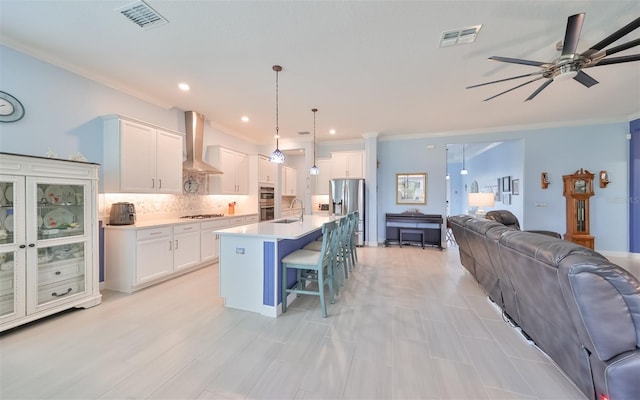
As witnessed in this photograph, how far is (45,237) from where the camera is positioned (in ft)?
8.24

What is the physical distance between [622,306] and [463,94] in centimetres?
350

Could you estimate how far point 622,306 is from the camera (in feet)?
3.92

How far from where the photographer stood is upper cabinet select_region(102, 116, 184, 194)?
334cm

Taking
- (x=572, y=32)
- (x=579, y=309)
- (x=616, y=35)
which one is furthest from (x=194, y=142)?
(x=616, y=35)

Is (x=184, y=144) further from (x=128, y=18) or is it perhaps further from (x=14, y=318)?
(x=14, y=318)

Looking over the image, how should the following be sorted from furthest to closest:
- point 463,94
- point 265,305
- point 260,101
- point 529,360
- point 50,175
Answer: point 260,101 → point 463,94 → point 265,305 → point 50,175 → point 529,360

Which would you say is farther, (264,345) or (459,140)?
(459,140)

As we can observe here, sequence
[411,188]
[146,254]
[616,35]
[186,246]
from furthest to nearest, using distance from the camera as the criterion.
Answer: [411,188] → [186,246] → [146,254] → [616,35]

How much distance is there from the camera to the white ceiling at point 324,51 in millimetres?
2127

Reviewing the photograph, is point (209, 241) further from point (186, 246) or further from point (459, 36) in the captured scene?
point (459, 36)

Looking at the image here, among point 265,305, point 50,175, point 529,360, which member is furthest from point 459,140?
point 50,175

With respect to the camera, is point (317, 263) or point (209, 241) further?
point (209, 241)

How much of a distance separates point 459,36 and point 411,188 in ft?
14.4

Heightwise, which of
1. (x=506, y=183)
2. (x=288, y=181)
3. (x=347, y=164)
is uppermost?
(x=347, y=164)
